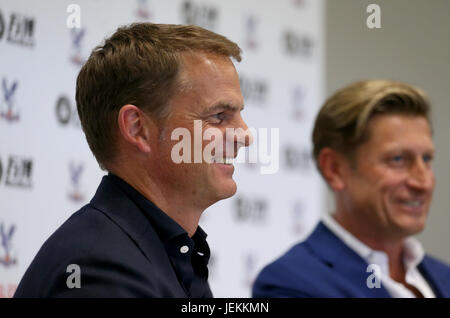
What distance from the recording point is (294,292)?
216cm

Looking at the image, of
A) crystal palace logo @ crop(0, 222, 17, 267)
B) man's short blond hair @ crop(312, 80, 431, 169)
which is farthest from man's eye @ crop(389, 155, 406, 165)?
crystal palace logo @ crop(0, 222, 17, 267)

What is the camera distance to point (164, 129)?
154cm

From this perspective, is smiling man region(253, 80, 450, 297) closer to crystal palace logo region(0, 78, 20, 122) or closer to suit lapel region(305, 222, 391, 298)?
suit lapel region(305, 222, 391, 298)

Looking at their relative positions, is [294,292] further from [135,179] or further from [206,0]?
[206,0]

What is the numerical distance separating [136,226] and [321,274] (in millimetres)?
875

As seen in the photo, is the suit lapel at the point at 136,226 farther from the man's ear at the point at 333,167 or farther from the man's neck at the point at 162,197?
the man's ear at the point at 333,167

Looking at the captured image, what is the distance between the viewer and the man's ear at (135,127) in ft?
4.99

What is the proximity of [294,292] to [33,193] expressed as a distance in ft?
2.62

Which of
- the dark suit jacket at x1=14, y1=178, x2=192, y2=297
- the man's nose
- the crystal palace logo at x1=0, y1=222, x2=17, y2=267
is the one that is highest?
the man's nose

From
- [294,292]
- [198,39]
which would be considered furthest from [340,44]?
[198,39]

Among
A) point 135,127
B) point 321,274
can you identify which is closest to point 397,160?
point 321,274

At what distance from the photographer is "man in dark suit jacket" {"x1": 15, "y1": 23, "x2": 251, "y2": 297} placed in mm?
1507

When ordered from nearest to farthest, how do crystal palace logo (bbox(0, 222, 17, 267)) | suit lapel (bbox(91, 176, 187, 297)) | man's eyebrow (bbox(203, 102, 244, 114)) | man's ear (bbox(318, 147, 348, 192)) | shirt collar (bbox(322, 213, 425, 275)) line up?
suit lapel (bbox(91, 176, 187, 297)) → man's eyebrow (bbox(203, 102, 244, 114)) → crystal palace logo (bbox(0, 222, 17, 267)) → shirt collar (bbox(322, 213, 425, 275)) → man's ear (bbox(318, 147, 348, 192))

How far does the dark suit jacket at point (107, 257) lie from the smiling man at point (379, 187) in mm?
849
